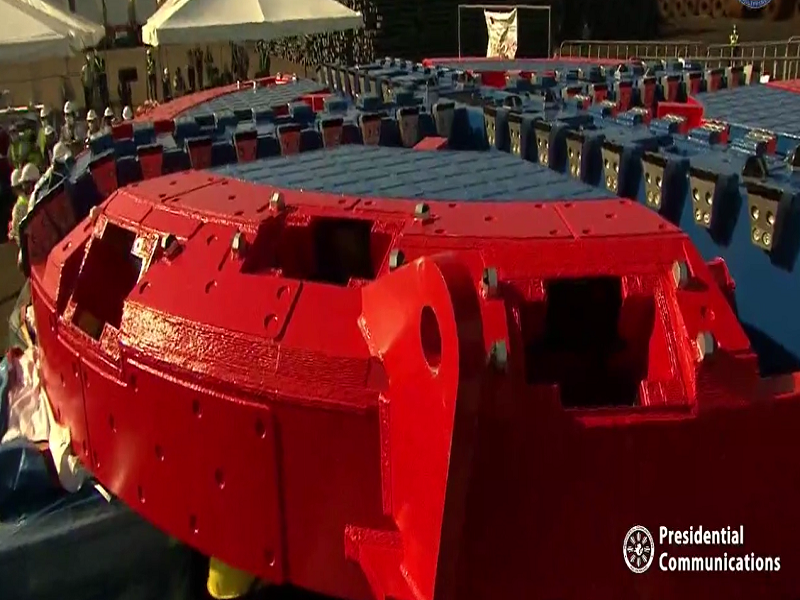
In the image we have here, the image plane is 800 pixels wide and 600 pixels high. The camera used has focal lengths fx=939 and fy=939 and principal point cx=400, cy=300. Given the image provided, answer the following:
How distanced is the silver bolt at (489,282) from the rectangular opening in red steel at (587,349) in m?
0.51

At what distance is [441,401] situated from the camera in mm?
3686

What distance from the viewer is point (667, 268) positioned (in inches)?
181

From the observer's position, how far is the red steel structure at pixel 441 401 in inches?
157

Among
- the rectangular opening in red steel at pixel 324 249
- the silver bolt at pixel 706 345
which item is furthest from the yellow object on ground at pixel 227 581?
the silver bolt at pixel 706 345

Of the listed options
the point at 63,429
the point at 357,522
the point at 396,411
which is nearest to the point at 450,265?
the point at 396,411

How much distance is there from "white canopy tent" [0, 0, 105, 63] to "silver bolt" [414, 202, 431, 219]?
10.9 meters

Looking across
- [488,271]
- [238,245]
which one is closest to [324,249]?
[238,245]

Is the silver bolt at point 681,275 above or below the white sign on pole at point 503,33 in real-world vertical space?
below

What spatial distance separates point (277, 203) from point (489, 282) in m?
1.53

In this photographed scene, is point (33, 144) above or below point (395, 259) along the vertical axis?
below

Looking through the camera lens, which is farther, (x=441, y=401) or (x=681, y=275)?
(x=681, y=275)

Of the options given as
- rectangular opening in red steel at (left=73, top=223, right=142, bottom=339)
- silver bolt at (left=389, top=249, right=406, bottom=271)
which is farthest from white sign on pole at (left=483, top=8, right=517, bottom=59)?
silver bolt at (left=389, top=249, right=406, bottom=271)

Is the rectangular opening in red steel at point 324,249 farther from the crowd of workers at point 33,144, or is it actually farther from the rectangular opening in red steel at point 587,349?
the crowd of workers at point 33,144

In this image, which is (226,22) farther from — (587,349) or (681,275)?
(681,275)
